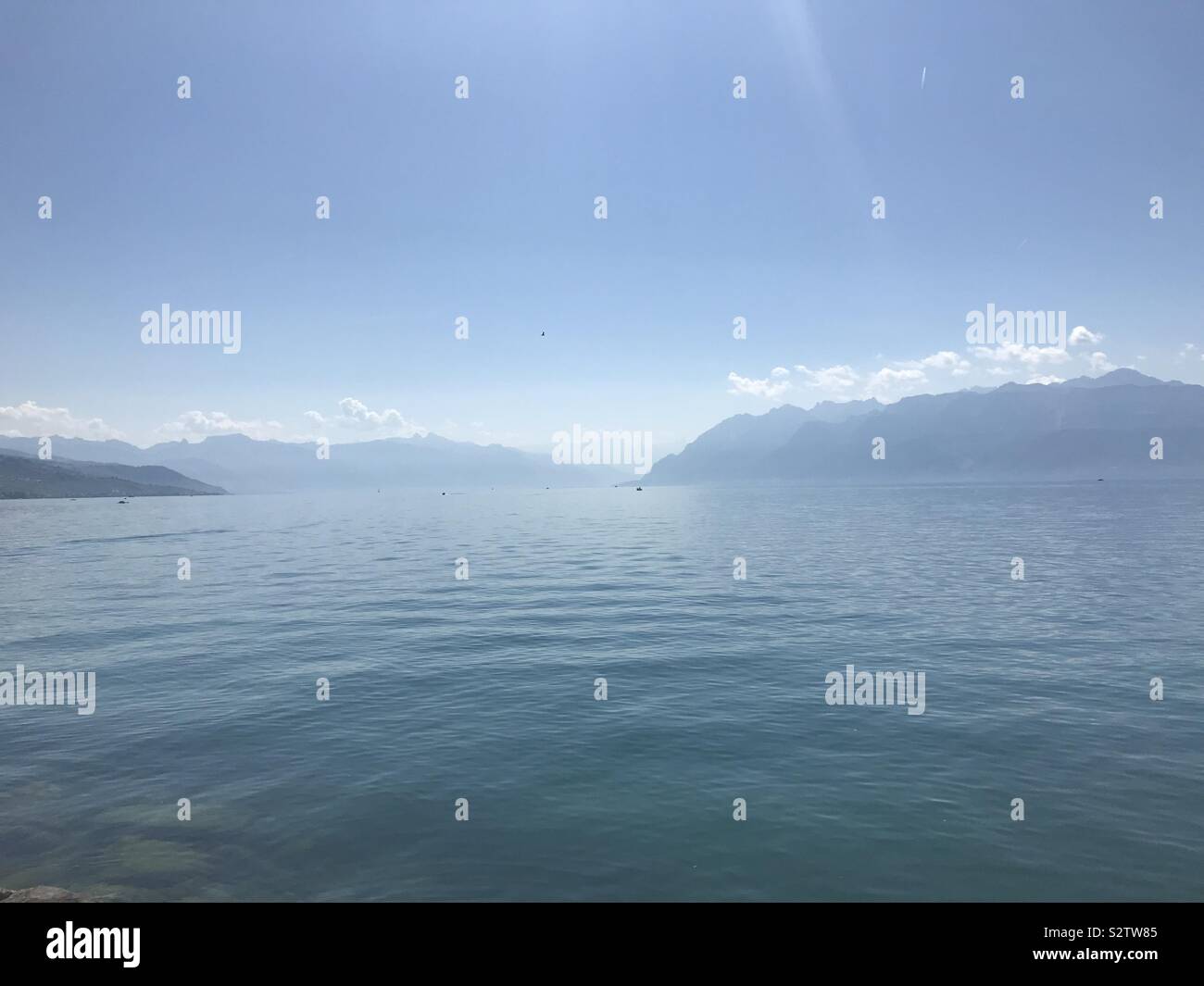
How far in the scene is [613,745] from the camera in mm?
23469

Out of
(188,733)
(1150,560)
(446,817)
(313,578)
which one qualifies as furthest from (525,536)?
(446,817)

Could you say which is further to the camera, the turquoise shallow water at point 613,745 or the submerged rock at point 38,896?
the turquoise shallow water at point 613,745

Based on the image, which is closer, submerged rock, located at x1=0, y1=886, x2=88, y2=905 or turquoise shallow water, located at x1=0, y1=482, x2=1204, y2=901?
submerged rock, located at x1=0, y1=886, x2=88, y2=905

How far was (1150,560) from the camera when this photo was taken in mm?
69000

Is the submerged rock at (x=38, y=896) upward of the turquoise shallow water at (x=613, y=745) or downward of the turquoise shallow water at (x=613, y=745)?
upward

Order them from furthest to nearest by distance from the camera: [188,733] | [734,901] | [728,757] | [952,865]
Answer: [188,733] < [728,757] < [952,865] < [734,901]

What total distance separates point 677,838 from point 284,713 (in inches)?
709

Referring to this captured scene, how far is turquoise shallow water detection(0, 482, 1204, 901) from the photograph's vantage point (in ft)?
52.2

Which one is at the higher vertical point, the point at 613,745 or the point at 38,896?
the point at 38,896

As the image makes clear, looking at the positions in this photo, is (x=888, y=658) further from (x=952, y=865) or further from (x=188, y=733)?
(x=188, y=733)

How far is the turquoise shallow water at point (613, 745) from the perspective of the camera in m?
15.9

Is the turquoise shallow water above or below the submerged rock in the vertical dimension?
below

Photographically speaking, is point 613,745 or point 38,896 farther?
point 613,745
